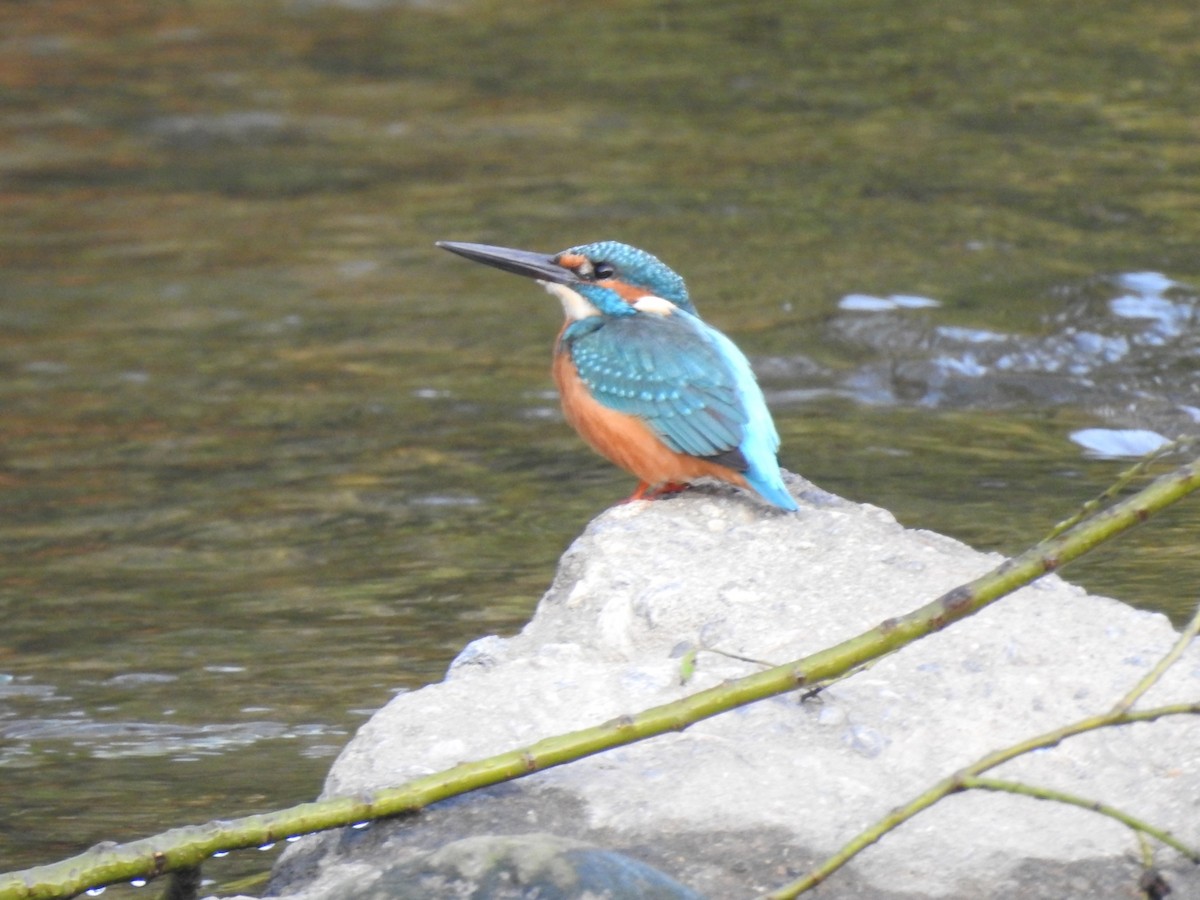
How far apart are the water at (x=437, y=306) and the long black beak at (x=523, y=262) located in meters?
1.10

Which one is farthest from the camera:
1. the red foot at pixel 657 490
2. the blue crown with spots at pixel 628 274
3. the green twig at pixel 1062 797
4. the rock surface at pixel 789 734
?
the blue crown with spots at pixel 628 274

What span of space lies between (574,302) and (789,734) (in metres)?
1.64

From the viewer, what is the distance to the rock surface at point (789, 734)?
312 cm

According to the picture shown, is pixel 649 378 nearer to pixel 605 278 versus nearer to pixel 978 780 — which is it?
pixel 605 278

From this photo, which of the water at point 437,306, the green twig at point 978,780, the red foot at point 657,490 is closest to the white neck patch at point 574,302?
the red foot at point 657,490

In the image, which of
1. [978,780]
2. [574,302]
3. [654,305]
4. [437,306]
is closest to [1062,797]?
[978,780]

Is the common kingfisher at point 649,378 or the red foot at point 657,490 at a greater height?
the common kingfisher at point 649,378

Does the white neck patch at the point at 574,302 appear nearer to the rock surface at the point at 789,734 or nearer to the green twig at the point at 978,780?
the rock surface at the point at 789,734

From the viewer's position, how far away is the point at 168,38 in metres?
14.5

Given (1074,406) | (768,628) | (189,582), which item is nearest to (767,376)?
(1074,406)

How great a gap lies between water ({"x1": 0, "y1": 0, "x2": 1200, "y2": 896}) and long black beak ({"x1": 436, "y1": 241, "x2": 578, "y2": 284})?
1.10 m

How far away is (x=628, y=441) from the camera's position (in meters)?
4.39

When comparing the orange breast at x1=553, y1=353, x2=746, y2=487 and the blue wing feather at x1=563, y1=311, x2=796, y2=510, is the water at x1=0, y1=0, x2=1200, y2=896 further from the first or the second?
the blue wing feather at x1=563, y1=311, x2=796, y2=510

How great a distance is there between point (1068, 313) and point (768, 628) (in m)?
4.98
